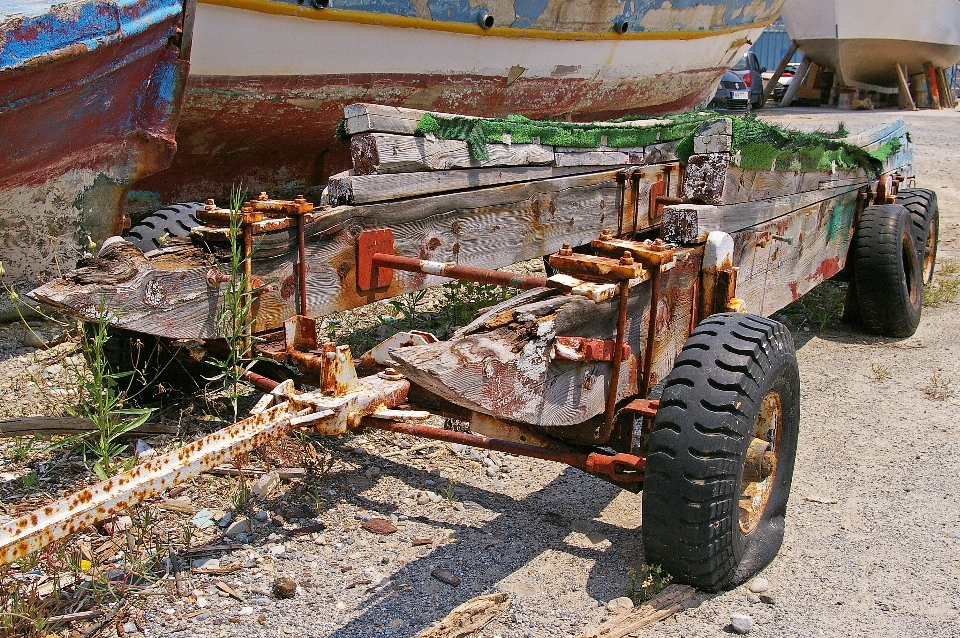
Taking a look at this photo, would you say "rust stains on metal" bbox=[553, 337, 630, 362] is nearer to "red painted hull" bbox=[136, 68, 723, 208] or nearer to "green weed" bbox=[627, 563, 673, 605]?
"green weed" bbox=[627, 563, 673, 605]

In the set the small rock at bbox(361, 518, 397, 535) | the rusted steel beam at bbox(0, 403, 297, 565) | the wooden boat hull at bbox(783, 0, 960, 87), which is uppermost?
the wooden boat hull at bbox(783, 0, 960, 87)

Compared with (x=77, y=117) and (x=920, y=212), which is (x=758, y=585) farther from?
(x=77, y=117)

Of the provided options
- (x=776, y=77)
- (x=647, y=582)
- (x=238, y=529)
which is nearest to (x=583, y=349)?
(x=647, y=582)

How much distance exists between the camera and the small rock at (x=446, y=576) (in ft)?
8.86

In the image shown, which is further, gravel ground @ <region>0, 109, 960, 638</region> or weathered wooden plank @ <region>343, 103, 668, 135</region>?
weathered wooden plank @ <region>343, 103, 668, 135</region>

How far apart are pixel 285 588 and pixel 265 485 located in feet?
2.19

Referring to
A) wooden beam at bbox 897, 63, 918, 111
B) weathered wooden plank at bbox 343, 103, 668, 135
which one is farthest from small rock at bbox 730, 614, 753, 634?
wooden beam at bbox 897, 63, 918, 111

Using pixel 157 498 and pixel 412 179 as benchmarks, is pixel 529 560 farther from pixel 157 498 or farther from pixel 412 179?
pixel 412 179

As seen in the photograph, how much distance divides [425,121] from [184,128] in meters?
3.15

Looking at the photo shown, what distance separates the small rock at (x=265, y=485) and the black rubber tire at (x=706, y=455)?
1.43m

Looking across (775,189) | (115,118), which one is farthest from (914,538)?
(115,118)

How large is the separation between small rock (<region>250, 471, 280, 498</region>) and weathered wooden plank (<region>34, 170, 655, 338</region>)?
566mm

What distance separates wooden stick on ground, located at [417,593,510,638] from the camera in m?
2.40

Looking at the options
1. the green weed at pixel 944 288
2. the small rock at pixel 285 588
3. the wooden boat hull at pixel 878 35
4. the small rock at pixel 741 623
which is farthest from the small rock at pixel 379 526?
the wooden boat hull at pixel 878 35
